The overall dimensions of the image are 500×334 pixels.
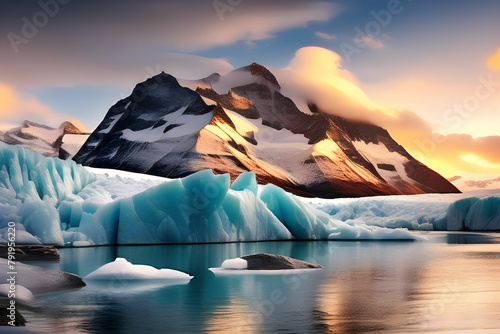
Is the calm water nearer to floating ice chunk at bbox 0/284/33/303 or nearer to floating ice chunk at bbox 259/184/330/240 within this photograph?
floating ice chunk at bbox 0/284/33/303

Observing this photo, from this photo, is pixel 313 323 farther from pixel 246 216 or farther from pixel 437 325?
pixel 246 216

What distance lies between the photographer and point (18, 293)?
723cm

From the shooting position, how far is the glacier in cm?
1795

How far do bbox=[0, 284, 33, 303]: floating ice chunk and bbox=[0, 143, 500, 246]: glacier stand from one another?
31.0 ft

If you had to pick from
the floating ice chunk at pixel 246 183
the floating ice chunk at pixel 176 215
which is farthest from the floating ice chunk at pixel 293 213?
the floating ice chunk at pixel 176 215

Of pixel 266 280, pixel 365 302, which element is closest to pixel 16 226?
pixel 266 280

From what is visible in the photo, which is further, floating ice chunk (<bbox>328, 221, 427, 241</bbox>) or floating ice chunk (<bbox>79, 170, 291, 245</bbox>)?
floating ice chunk (<bbox>328, 221, 427, 241</bbox>)

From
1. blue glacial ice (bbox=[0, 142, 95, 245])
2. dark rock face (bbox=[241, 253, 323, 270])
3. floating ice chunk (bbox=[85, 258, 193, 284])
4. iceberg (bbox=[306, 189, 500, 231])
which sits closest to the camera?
floating ice chunk (bbox=[85, 258, 193, 284])

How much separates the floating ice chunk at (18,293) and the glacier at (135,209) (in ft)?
31.0

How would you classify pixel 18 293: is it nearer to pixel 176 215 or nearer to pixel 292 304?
pixel 292 304

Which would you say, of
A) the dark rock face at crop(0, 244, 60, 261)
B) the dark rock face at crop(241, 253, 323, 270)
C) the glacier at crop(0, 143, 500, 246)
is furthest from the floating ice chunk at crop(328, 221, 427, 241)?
the dark rock face at crop(0, 244, 60, 261)

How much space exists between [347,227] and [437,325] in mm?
20565

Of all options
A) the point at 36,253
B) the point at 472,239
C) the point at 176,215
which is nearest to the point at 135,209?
the point at 176,215

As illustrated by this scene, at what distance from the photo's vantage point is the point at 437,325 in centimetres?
590
